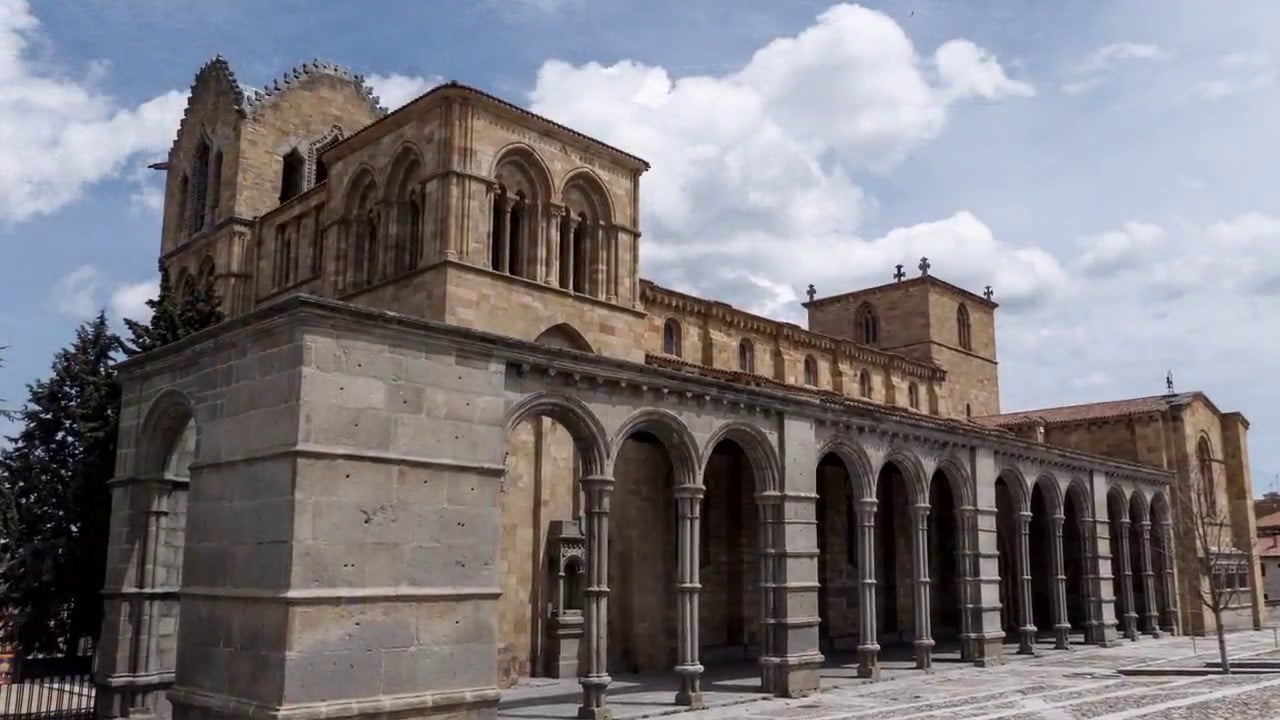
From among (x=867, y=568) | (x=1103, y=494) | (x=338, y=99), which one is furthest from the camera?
(x=338, y=99)

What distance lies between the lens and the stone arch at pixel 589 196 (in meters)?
27.0

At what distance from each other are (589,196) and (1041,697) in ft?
51.4

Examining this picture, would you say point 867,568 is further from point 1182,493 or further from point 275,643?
point 1182,493

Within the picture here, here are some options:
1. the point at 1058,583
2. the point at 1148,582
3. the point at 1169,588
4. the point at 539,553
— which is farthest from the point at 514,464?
the point at 1169,588

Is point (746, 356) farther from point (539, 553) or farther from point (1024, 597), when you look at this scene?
point (539, 553)

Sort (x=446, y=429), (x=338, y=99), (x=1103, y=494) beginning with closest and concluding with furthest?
(x=446, y=429), (x=1103, y=494), (x=338, y=99)

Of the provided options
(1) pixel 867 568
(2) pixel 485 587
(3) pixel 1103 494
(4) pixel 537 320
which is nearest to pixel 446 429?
(2) pixel 485 587

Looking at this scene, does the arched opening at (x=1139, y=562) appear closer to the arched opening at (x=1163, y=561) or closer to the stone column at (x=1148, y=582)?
the stone column at (x=1148, y=582)

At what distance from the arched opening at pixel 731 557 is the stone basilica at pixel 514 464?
10 centimetres

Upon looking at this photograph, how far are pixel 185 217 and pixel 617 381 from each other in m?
24.1

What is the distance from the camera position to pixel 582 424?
18.5 metres

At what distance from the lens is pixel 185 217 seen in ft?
121

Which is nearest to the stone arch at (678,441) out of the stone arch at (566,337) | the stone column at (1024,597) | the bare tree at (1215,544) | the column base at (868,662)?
the stone arch at (566,337)

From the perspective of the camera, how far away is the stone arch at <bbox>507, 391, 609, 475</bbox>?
711 inches
